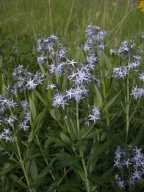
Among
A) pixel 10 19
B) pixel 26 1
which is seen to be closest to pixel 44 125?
pixel 10 19

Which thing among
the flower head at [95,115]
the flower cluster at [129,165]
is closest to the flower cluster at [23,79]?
the flower head at [95,115]

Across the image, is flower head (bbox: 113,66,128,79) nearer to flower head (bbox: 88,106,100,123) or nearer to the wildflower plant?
the wildflower plant

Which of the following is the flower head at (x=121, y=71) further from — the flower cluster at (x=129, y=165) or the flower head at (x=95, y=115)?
the flower cluster at (x=129, y=165)

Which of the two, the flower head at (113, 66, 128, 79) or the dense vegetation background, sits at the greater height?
the flower head at (113, 66, 128, 79)

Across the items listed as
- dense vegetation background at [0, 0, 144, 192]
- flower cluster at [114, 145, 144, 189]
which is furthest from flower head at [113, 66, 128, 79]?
flower cluster at [114, 145, 144, 189]

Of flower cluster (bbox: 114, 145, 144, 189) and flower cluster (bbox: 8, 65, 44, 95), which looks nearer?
flower cluster (bbox: 114, 145, 144, 189)

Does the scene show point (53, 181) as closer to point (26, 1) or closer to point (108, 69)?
point (108, 69)

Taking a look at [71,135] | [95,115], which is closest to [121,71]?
[95,115]

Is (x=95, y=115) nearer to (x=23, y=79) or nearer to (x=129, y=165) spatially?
(x=129, y=165)
